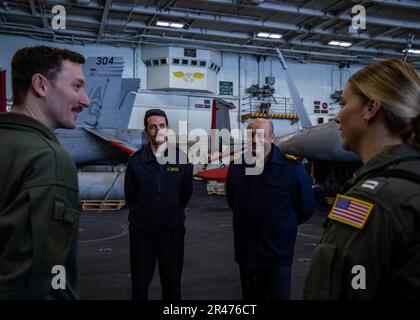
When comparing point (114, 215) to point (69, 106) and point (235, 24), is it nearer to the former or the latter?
point (69, 106)

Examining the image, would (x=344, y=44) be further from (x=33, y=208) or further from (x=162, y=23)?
(x=33, y=208)

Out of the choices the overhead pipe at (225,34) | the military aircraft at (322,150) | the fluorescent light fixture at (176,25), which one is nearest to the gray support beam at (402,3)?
the overhead pipe at (225,34)

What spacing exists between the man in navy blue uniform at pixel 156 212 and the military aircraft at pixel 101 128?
9.27m

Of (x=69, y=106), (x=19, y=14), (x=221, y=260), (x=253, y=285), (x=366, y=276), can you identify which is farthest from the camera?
(x=19, y=14)

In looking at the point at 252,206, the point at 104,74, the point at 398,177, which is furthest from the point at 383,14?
the point at 398,177

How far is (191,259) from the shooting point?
19.0 ft

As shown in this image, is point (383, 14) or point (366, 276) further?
point (383, 14)

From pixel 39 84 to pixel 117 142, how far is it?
11.7 m

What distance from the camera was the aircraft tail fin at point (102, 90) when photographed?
14.0 m

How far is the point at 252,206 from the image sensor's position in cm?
317

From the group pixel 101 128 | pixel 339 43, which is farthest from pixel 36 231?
pixel 339 43

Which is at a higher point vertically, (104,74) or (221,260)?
(104,74)
